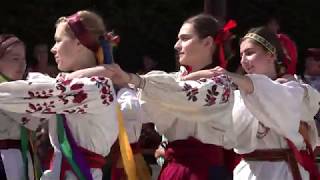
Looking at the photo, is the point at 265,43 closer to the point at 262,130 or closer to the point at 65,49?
the point at 262,130

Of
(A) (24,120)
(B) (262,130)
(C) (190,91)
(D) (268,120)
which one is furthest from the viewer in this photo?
(A) (24,120)

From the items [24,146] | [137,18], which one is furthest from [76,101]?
[137,18]

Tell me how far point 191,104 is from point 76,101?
A: 0.49 m

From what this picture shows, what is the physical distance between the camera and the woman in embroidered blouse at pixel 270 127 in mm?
4027

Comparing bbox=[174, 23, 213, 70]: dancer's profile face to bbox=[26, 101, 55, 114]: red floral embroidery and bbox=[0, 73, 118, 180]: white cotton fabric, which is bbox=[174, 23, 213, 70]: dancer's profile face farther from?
bbox=[26, 101, 55, 114]: red floral embroidery

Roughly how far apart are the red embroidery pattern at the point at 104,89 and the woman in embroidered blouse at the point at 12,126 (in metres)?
0.68

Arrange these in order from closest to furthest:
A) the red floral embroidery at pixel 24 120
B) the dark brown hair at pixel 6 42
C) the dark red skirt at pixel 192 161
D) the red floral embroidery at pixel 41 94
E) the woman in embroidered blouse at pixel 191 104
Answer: the red floral embroidery at pixel 41 94 → the woman in embroidered blouse at pixel 191 104 → the dark red skirt at pixel 192 161 → the red floral embroidery at pixel 24 120 → the dark brown hair at pixel 6 42

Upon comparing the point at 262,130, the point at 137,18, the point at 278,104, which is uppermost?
the point at 278,104

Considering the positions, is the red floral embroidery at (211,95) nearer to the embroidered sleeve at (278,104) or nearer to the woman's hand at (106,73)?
the embroidered sleeve at (278,104)

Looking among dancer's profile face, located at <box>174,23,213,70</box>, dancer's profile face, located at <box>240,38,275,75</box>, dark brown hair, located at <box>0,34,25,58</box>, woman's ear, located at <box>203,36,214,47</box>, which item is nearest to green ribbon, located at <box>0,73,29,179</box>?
dark brown hair, located at <box>0,34,25,58</box>

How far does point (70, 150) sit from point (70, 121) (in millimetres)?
129

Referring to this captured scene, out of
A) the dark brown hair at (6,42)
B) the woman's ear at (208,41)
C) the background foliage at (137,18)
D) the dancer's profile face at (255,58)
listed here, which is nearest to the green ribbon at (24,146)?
the dark brown hair at (6,42)

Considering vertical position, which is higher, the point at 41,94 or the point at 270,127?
the point at 41,94

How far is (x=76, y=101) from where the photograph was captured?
364 cm
